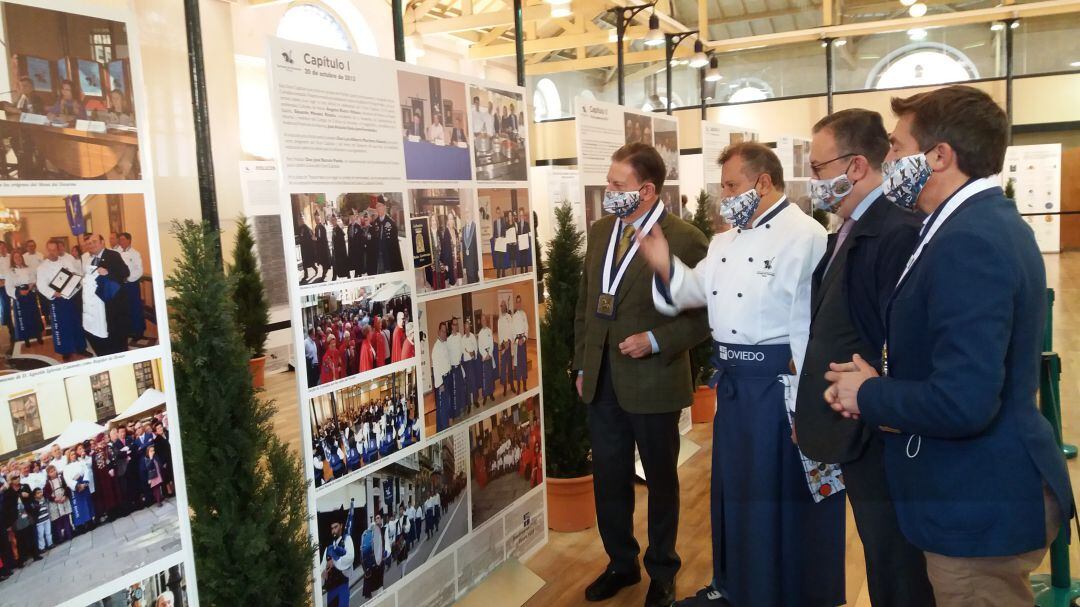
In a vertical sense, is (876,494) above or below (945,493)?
below

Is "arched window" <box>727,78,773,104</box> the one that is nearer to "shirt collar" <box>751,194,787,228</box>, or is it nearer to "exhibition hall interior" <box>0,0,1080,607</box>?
"exhibition hall interior" <box>0,0,1080,607</box>

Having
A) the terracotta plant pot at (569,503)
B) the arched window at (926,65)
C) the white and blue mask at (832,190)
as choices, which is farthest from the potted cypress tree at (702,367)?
→ the arched window at (926,65)

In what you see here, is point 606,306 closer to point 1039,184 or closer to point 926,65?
point 926,65

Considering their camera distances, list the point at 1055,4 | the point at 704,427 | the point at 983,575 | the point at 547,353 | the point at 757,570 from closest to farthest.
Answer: the point at 983,575 → the point at 757,570 → the point at 547,353 → the point at 704,427 → the point at 1055,4

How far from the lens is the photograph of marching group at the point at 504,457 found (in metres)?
3.22

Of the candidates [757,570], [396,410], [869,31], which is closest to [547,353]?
[396,410]

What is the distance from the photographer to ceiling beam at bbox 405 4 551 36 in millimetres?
11758

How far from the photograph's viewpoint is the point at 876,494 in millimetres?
2117

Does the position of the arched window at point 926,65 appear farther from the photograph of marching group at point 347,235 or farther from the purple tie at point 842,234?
the photograph of marching group at point 347,235

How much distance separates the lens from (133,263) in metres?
1.72

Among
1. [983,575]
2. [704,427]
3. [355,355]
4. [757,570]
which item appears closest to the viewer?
[983,575]

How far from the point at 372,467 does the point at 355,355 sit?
40 cm

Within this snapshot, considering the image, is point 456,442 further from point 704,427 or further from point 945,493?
point 704,427

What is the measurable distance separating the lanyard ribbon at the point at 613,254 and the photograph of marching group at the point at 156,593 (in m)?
1.84
